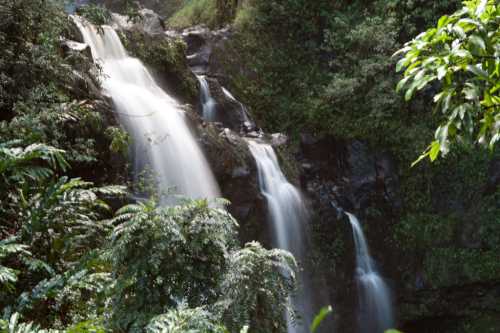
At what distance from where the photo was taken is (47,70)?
6.21m

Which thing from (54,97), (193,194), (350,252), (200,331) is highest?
(54,97)

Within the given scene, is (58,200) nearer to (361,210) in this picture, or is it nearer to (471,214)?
(361,210)

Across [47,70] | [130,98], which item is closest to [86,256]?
[47,70]

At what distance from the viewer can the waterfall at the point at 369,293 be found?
11352 mm

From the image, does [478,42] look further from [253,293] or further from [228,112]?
[228,112]

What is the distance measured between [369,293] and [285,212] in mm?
3410

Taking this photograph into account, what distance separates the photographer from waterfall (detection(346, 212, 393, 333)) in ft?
37.2

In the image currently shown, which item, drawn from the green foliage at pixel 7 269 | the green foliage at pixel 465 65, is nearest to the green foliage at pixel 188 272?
the green foliage at pixel 7 269

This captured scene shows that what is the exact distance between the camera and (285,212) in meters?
10.1

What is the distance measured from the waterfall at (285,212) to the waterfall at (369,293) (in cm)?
180

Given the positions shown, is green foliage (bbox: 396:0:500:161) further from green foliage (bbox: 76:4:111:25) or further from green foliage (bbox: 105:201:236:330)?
green foliage (bbox: 76:4:111:25)

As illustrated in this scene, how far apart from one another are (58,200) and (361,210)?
31.4 ft

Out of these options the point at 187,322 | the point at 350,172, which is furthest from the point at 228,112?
the point at 187,322

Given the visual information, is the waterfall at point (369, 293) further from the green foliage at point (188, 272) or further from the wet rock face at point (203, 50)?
the green foliage at point (188, 272)
